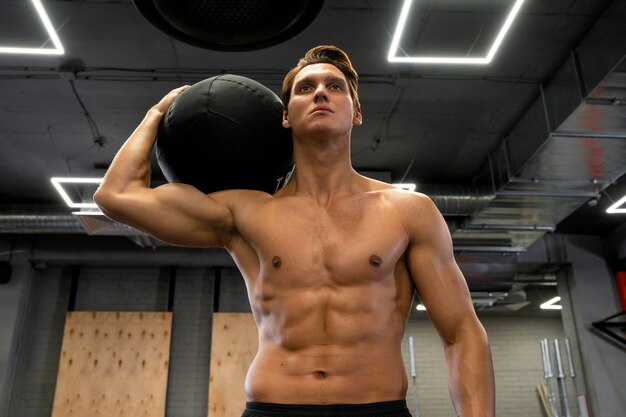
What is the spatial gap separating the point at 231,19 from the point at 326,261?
2.18 feet

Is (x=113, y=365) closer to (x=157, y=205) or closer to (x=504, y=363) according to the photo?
(x=157, y=205)

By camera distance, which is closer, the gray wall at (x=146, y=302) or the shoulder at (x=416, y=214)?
the shoulder at (x=416, y=214)

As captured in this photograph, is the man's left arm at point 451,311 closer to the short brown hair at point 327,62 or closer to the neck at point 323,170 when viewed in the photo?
the neck at point 323,170

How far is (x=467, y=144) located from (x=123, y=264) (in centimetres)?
517

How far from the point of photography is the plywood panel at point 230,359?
296 inches

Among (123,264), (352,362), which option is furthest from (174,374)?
(352,362)

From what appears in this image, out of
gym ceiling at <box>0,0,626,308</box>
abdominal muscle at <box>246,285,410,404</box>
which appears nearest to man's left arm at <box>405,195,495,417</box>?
abdominal muscle at <box>246,285,410,404</box>

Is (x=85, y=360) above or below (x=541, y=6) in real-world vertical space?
below

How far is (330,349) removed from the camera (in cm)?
142

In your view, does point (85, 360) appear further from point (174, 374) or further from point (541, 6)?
point (541, 6)

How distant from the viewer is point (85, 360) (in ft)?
25.3

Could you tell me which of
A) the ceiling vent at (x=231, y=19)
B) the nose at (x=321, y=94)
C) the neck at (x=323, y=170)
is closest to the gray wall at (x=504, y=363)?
the neck at (x=323, y=170)

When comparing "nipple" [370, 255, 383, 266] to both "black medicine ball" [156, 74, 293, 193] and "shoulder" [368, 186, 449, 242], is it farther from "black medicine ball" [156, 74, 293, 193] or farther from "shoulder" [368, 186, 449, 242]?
"black medicine ball" [156, 74, 293, 193]

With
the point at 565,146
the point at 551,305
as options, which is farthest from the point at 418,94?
the point at 551,305
